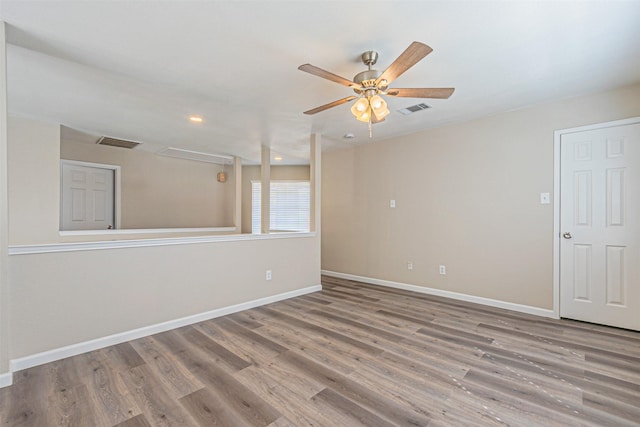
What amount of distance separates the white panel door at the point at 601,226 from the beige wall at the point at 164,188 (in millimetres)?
5989

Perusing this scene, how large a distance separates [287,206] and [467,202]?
4000mm

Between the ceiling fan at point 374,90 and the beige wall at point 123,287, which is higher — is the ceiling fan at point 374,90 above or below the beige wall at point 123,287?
above

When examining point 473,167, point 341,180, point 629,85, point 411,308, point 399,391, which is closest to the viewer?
point 399,391

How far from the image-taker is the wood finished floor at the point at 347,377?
168cm

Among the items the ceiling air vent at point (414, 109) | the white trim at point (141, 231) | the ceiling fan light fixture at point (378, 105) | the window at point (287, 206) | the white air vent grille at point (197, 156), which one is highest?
the ceiling air vent at point (414, 109)

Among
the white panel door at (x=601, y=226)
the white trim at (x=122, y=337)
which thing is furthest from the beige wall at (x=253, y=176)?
the white panel door at (x=601, y=226)

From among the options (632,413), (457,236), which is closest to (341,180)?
(457,236)

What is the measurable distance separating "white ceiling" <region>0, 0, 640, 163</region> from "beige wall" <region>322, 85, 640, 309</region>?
31 centimetres

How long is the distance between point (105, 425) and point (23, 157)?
379cm

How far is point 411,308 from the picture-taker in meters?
3.60

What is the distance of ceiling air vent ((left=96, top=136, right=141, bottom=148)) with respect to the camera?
465 centimetres

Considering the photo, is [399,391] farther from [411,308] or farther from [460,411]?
[411,308]

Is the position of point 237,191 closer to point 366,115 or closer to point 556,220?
point 366,115

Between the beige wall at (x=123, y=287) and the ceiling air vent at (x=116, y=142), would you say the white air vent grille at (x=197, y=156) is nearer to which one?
the ceiling air vent at (x=116, y=142)
